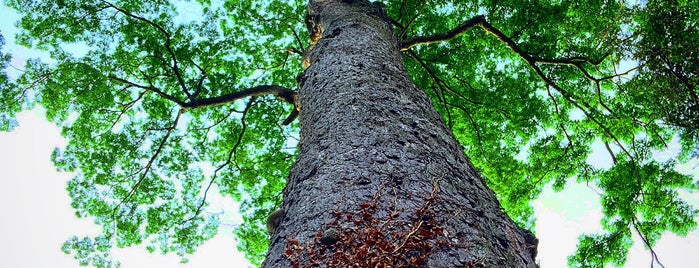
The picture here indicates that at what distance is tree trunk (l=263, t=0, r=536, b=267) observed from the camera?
63.9 inches

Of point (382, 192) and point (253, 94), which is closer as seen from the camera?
point (382, 192)

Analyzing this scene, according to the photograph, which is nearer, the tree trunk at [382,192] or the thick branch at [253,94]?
the tree trunk at [382,192]

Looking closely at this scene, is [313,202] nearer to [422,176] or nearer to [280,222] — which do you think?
[280,222]

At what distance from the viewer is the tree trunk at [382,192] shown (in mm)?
1622

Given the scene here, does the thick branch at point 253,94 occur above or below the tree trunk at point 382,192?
above

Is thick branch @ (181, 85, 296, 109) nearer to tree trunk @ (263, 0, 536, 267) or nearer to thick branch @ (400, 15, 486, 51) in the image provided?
thick branch @ (400, 15, 486, 51)

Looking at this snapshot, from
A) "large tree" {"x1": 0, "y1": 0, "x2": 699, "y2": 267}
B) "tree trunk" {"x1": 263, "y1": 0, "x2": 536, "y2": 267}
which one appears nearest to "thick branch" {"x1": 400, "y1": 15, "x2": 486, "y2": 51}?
"large tree" {"x1": 0, "y1": 0, "x2": 699, "y2": 267}

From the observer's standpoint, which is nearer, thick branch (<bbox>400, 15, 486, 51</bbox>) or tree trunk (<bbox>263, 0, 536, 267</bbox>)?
tree trunk (<bbox>263, 0, 536, 267</bbox>)

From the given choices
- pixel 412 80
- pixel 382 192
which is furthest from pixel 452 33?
pixel 382 192

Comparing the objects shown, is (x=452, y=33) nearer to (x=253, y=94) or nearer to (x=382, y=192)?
(x=253, y=94)

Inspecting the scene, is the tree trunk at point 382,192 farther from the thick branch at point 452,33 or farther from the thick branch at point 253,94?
the thick branch at point 452,33

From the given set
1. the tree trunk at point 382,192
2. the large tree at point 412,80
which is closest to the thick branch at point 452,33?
the large tree at point 412,80

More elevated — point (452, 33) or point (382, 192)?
point (452, 33)

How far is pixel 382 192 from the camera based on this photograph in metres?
1.91
